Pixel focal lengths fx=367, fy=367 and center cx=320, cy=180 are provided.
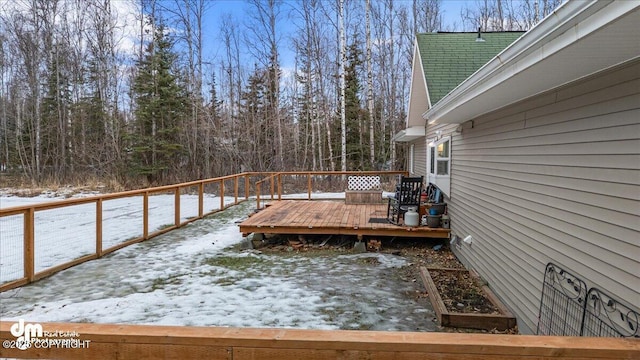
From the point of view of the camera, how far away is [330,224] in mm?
6031

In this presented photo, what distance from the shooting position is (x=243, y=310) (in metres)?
3.44

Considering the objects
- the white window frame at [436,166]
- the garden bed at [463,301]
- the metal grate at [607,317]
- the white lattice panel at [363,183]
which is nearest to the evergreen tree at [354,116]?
the white lattice panel at [363,183]

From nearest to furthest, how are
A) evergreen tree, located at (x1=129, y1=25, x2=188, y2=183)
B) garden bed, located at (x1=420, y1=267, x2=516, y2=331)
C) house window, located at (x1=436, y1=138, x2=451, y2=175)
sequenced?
1. garden bed, located at (x1=420, y1=267, x2=516, y2=331)
2. house window, located at (x1=436, y1=138, x2=451, y2=175)
3. evergreen tree, located at (x1=129, y1=25, x2=188, y2=183)

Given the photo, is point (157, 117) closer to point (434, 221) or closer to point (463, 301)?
point (434, 221)

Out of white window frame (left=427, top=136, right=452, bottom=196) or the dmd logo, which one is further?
white window frame (left=427, top=136, right=452, bottom=196)

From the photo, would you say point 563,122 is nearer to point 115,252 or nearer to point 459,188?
point 459,188

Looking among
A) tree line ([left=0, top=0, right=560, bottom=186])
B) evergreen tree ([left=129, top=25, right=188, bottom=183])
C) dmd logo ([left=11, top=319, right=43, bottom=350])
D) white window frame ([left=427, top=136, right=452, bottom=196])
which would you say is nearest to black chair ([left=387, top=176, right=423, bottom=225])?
white window frame ([left=427, top=136, right=452, bottom=196])

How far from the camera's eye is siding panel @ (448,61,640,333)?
1.97 metres

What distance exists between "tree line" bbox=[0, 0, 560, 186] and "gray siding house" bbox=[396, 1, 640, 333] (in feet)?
39.7

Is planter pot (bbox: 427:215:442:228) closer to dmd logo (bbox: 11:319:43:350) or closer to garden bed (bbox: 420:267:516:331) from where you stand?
garden bed (bbox: 420:267:516:331)

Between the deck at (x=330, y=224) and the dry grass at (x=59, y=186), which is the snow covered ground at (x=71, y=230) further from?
the dry grass at (x=59, y=186)

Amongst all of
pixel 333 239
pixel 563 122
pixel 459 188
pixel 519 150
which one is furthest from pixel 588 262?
pixel 333 239

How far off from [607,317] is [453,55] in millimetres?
6707

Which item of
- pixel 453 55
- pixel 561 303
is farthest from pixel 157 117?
pixel 561 303
